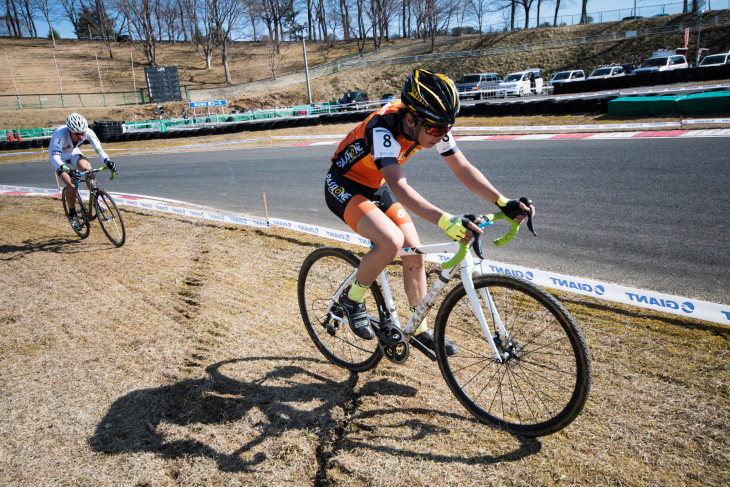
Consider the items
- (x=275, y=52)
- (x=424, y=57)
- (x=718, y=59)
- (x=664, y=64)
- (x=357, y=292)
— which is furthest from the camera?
(x=275, y=52)

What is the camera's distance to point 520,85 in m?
35.0

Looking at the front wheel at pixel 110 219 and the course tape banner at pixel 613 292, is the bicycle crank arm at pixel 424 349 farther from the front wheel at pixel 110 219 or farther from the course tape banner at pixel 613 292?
the front wheel at pixel 110 219

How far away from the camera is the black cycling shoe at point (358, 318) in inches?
139

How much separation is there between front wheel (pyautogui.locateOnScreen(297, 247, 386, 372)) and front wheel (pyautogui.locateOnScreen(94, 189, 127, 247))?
16.5 ft

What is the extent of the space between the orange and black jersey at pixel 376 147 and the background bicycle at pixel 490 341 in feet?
2.08

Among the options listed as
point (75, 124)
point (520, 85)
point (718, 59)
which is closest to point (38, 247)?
point (75, 124)

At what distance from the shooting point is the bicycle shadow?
3.04 m

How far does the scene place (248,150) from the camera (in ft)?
65.7

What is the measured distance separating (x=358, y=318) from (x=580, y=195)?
6395 mm

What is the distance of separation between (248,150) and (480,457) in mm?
18832

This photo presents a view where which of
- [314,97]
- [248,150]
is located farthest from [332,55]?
[248,150]

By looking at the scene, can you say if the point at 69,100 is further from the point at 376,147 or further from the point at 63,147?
the point at 376,147

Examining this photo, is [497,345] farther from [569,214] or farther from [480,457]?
[569,214]

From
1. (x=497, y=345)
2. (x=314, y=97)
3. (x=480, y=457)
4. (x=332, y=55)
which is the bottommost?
(x=480, y=457)
